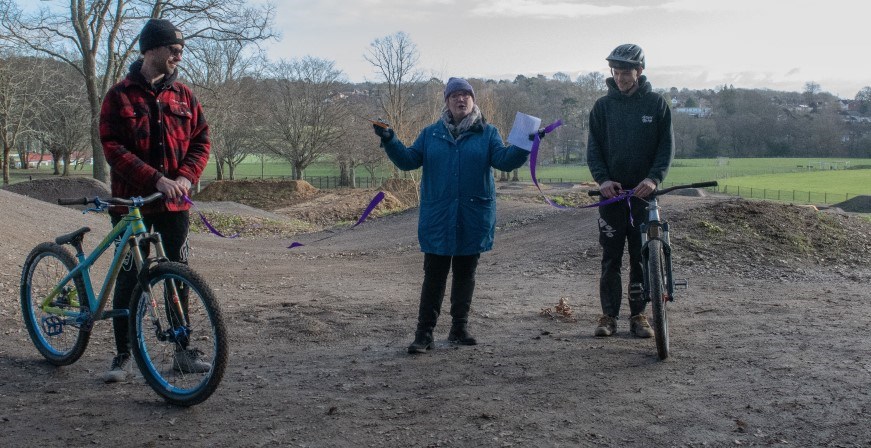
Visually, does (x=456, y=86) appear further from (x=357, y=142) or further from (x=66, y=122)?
(x=66, y=122)

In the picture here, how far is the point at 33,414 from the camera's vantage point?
4062 mm

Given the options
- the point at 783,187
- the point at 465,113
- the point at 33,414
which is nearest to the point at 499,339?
the point at 465,113

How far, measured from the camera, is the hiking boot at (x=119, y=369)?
15.3 ft

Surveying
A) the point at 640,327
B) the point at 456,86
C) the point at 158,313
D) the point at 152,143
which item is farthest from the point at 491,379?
the point at 152,143

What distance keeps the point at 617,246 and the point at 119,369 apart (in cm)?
357

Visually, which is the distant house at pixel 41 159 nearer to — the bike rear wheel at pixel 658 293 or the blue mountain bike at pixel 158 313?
the blue mountain bike at pixel 158 313

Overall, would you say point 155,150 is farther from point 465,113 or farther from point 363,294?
point 363,294

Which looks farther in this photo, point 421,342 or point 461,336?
point 461,336

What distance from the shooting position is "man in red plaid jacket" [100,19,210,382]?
455 cm

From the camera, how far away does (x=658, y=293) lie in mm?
5191

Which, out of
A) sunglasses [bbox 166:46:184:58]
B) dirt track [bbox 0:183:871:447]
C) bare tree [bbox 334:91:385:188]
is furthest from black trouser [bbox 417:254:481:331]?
bare tree [bbox 334:91:385:188]

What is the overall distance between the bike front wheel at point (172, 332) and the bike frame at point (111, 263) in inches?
2.1

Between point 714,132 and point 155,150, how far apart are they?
83.6 meters

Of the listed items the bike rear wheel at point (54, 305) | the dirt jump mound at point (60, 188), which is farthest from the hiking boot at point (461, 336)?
the dirt jump mound at point (60, 188)
